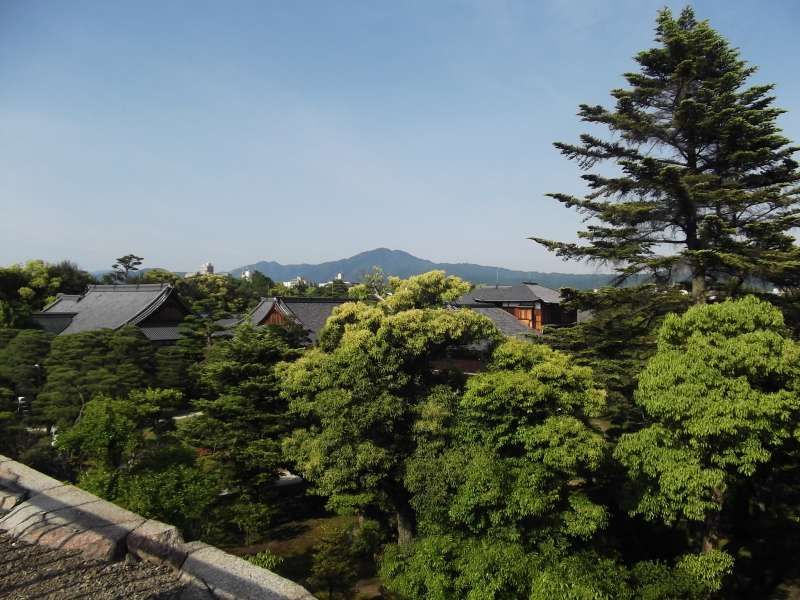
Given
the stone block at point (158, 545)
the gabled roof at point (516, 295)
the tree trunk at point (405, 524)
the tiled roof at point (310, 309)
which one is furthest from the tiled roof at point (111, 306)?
the stone block at point (158, 545)

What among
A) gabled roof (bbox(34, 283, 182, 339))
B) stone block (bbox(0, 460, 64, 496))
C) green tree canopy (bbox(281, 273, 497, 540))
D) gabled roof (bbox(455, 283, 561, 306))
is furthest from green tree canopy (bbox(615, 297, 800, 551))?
gabled roof (bbox(34, 283, 182, 339))

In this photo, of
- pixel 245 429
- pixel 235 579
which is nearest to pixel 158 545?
pixel 235 579

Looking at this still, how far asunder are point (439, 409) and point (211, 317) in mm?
14296

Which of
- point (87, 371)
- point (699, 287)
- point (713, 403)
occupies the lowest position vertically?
point (87, 371)

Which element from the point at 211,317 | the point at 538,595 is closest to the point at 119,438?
the point at 538,595

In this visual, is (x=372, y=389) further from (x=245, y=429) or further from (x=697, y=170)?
(x=697, y=170)

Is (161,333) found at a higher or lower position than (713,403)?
lower

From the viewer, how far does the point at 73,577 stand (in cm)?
313

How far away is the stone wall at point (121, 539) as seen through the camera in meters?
3.06

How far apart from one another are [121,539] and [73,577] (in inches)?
15.2

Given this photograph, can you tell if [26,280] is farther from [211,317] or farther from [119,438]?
[119,438]

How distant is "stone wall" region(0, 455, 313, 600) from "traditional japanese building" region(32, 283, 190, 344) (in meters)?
21.2

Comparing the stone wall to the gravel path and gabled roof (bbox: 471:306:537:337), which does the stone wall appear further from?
gabled roof (bbox: 471:306:537:337)

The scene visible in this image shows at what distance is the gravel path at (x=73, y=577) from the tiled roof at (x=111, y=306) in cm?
2324
